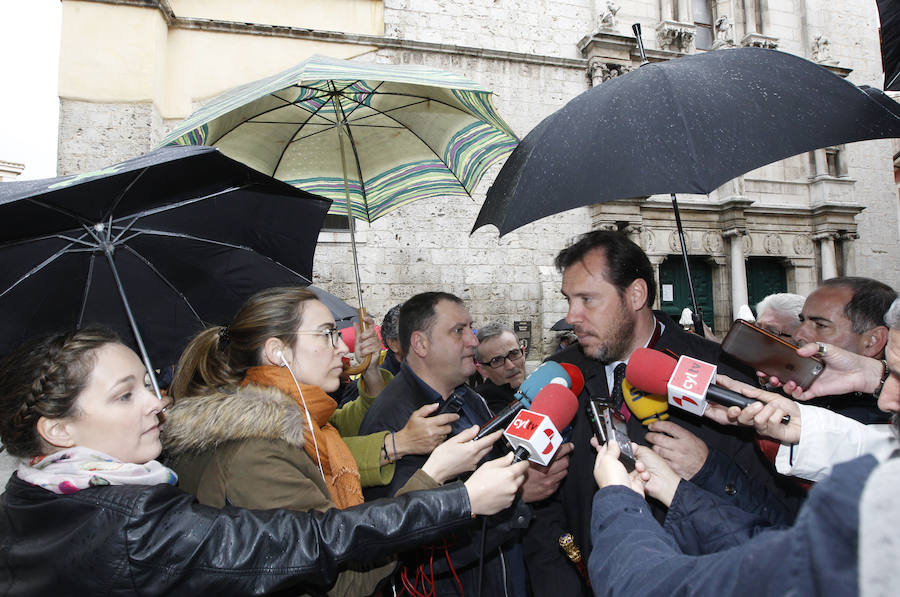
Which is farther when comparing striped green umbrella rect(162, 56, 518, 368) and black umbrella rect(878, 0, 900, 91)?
striped green umbrella rect(162, 56, 518, 368)

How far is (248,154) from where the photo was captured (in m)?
3.74

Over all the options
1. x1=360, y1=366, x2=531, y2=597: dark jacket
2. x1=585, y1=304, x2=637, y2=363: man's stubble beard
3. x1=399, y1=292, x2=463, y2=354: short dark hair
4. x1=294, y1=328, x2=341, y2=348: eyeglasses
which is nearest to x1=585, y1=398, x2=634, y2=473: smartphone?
x1=360, y1=366, x2=531, y2=597: dark jacket

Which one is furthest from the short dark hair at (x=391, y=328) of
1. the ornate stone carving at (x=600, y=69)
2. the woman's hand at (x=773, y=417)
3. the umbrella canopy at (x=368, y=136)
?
the ornate stone carving at (x=600, y=69)

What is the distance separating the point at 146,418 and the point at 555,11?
11.8 metres

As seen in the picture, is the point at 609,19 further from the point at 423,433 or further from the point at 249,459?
the point at 249,459

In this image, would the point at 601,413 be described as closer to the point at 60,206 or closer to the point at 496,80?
the point at 60,206

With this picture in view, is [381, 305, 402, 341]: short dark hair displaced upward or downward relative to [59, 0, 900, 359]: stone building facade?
downward

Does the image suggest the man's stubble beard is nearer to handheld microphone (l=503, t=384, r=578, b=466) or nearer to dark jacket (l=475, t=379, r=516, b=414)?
handheld microphone (l=503, t=384, r=578, b=466)

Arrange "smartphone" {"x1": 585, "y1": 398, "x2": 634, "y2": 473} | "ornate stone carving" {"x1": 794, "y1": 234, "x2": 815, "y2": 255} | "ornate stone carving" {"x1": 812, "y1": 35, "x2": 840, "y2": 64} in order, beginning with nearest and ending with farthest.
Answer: "smartphone" {"x1": 585, "y1": 398, "x2": 634, "y2": 473} < "ornate stone carving" {"x1": 812, "y1": 35, "x2": 840, "y2": 64} < "ornate stone carving" {"x1": 794, "y1": 234, "x2": 815, "y2": 255}

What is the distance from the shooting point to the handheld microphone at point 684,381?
162 cm

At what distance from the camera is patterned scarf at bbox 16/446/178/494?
4.62ft

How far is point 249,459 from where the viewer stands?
5.48ft

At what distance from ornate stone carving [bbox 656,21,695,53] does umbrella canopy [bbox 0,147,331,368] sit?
11.6 metres

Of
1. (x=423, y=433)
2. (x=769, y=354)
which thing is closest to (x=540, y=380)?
(x=423, y=433)
